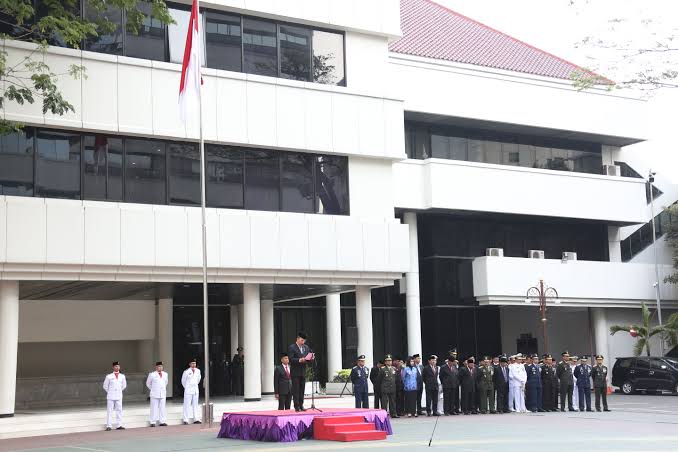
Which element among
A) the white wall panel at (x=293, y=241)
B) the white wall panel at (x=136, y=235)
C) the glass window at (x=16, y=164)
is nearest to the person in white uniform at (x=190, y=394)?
the white wall panel at (x=136, y=235)

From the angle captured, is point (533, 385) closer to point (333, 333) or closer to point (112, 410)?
point (333, 333)

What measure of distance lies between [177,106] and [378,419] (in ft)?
35.1

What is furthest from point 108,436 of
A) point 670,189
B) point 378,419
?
point 670,189

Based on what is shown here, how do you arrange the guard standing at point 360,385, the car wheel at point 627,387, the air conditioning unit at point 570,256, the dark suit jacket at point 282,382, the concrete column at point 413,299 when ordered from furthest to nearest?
1. the air conditioning unit at point 570,256
2. the car wheel at point 627,387
3. the concrete column at point 413,299
4. the guard standing at point 360,385
5. the dark suit jacket at point 282,382

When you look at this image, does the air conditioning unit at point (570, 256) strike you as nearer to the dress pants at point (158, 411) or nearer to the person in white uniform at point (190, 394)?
the person in white uniform at point (190, 394)

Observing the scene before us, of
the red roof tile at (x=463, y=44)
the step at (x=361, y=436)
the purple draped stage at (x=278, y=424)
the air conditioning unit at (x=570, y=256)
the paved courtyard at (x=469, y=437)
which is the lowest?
the paved courtyard at (x=469, y=437)

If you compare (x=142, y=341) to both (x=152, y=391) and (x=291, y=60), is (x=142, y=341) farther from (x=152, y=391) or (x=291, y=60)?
(x=291, y=60)

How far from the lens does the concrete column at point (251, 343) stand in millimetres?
27062

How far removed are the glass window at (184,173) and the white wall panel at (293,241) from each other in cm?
258

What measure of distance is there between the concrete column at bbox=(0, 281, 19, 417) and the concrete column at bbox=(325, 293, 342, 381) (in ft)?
48.7

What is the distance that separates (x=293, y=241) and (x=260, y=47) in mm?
5744

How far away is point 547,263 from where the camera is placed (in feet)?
138

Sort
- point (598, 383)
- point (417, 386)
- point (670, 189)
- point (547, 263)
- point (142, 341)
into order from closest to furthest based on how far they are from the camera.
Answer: point (417, 386) < point (598, 383) < point (142, 341) < point (547, 263) < point (670, 189)

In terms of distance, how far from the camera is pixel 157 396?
25156 millimetres
